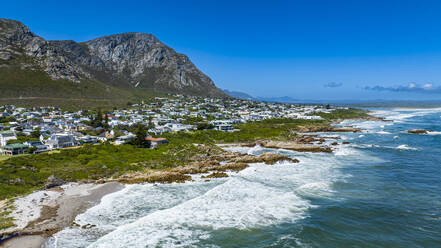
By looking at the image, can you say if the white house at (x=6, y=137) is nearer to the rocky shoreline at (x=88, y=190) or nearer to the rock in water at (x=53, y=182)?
the rock in water at (x=53, y=182)

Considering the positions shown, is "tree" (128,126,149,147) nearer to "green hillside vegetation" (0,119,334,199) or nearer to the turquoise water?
"green hillside vegetation" (0,119,334,199)

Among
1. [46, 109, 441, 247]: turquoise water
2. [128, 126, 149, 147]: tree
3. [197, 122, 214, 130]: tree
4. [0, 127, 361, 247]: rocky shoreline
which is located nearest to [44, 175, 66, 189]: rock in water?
[0, 127, 361, 247]: rocky shoreline

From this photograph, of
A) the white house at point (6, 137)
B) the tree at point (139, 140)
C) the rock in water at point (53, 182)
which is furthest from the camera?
the tree at point (139, 140)

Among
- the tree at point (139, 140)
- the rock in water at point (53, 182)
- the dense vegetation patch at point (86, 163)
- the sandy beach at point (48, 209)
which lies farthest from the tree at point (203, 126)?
the rock in water at point (53, 182)

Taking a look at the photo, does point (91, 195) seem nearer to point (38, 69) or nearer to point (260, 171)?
point (260, 171)

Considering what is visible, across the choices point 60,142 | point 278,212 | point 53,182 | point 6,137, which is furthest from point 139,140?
point 278,212

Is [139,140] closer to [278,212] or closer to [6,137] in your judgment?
[6,137]
